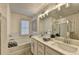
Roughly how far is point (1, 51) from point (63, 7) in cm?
127

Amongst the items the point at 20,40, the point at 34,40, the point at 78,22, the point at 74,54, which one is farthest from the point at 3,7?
the point at 74,54

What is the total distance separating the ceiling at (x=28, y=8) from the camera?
1.46m

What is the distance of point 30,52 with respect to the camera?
4.92ft

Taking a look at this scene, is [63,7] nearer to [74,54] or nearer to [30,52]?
[74,54]

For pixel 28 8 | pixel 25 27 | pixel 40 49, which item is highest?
pixel 28 8

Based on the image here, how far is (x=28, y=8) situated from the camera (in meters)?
1.52

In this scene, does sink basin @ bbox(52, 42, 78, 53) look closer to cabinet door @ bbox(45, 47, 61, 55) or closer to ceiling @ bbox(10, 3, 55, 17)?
cabinet door @ bbox(45, 47, 61, 55)

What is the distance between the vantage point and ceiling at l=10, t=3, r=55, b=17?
1457 mm

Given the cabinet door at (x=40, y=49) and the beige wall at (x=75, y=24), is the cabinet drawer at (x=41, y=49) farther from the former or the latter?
the beige wall at (x=75, y=24)

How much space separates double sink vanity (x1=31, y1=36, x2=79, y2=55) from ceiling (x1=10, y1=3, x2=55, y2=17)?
1.58 feet

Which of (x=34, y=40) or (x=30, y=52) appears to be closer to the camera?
(x=30, y=52)

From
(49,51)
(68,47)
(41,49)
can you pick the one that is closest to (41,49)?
(41,49)

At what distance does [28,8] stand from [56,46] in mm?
815

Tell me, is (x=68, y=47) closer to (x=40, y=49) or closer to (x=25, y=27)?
(x=40, y=49)
